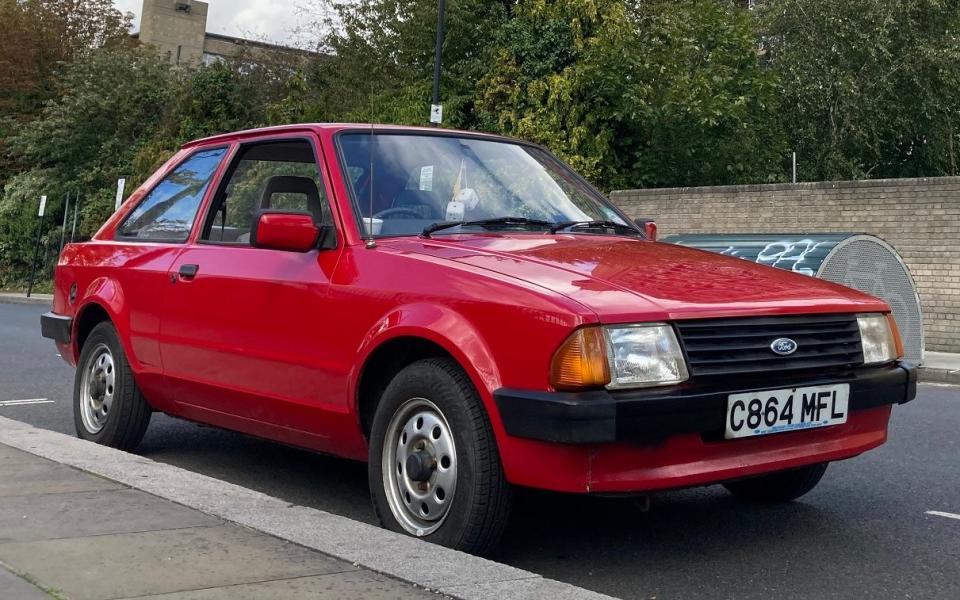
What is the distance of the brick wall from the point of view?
16281mm

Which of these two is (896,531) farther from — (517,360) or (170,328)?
(170,328)

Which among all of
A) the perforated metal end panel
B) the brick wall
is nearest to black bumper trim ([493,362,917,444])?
the perforated metal end panel

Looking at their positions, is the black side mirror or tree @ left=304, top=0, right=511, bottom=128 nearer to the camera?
the black side mirror

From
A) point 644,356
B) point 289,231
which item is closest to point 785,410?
point 644,356

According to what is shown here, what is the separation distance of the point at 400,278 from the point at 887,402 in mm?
1909

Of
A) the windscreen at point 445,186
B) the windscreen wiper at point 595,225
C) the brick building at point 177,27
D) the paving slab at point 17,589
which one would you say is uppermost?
the brick building at point 177,27

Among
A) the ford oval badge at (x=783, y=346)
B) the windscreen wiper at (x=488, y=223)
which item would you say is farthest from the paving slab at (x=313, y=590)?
the windscreen wiper at (x=488, y=223)

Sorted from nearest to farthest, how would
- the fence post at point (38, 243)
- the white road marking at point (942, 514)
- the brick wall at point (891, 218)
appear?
the white road marking at point (942, 514) → the brick wall at point (891, 218) → the fence post at point (38, 243)

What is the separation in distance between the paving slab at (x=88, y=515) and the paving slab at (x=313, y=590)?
79 centimetres

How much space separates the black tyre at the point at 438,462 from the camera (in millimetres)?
4043

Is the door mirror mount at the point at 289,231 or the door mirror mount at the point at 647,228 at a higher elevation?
the door mirror mount at the point at 647,228

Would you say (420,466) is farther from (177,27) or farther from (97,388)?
(177,27)

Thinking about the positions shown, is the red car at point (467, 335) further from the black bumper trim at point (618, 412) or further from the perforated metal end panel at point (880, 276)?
the perforated metal end panel at point (880, 276)

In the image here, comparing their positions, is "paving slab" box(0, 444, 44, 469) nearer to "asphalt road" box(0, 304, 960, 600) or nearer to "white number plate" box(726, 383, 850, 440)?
"asphalt road" box(0, 304, 960, 600)
